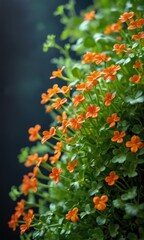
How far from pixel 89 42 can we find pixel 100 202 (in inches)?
24.6

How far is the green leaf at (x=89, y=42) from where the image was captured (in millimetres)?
1199

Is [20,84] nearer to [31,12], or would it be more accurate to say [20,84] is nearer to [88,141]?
[31,12]

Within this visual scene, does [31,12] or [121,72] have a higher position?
[31,12]

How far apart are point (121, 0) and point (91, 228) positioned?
841 millimetres

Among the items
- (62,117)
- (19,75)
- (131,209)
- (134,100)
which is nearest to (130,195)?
(131,209)

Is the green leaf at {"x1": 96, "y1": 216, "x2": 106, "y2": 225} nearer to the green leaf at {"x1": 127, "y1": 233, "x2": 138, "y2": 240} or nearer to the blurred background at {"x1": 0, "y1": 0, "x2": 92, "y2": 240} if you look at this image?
the green leaf at {"x1": 127, "y1": 233, "x2": 138, "y2": 240}

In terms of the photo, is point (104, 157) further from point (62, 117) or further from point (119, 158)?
point (62, 117)

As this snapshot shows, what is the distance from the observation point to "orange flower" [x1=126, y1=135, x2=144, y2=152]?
799mm

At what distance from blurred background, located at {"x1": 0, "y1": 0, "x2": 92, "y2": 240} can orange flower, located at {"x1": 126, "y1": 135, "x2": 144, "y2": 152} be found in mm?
A: 797

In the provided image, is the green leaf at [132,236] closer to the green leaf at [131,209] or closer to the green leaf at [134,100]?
the green leaf at [131,209]

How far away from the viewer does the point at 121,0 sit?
49.7 inches

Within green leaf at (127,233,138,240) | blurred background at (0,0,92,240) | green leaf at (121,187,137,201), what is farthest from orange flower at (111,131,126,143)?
blurred background at (0,0,92,240)

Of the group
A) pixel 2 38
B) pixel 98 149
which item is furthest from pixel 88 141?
pixel 2 38

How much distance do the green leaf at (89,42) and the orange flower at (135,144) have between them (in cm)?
51
